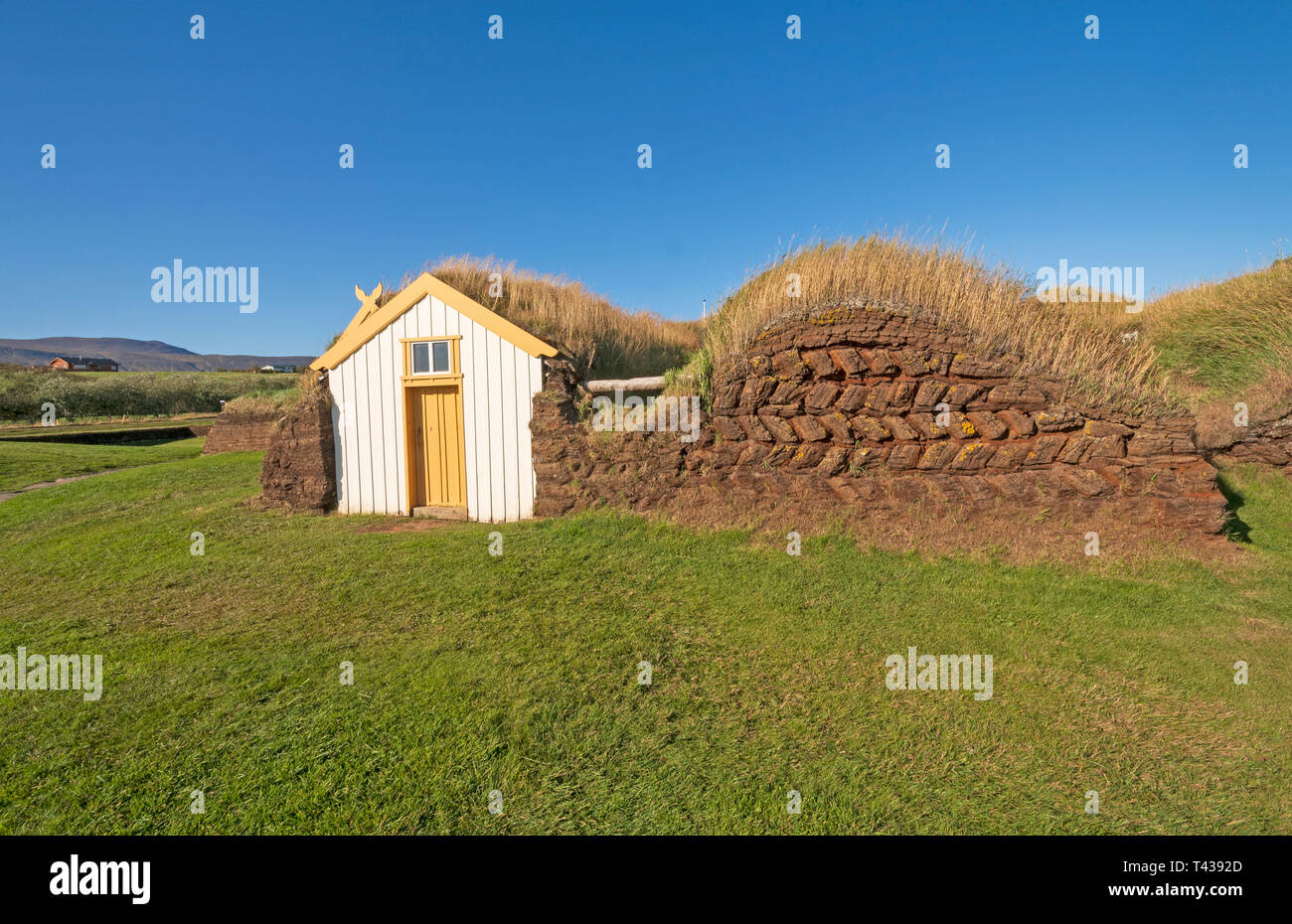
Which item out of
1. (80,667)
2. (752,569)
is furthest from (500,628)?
(80,667)

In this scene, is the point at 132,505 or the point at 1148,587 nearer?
the point at 1148,587

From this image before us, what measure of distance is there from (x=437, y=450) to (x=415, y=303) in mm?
2820

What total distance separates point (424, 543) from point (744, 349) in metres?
6.16

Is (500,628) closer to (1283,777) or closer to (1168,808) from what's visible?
(1168,808)

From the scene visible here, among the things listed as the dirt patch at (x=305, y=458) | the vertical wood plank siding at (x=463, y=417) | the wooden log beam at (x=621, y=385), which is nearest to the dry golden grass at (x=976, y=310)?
the wooden log beam at (x=621, y=385)

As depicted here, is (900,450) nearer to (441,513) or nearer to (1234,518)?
(1234,518)

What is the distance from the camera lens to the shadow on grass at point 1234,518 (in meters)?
7.62

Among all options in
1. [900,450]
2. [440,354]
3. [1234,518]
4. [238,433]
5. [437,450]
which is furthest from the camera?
[238,433]

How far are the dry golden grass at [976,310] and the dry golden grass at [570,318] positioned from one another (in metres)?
3.15

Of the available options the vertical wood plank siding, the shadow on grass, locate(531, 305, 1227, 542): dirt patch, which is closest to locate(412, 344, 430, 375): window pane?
the vertical wood plank siding

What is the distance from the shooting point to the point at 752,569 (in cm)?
730

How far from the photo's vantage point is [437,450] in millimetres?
10711

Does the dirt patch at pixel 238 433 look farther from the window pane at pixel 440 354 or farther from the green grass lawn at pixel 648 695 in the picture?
the green grass lawn at pixel 648 695

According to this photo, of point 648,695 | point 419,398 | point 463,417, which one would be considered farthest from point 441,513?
point 648,695
